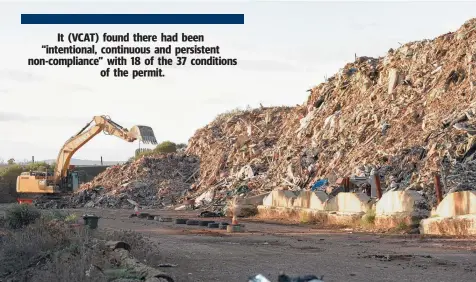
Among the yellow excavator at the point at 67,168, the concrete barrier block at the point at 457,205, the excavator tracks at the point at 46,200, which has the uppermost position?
the yellow excavator at the point at 67,168

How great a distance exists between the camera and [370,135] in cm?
3388

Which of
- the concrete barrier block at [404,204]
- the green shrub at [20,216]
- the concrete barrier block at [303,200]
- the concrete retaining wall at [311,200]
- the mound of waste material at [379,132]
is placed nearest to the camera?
the concrete barrier block at [404,204]

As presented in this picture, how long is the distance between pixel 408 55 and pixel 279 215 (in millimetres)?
12267

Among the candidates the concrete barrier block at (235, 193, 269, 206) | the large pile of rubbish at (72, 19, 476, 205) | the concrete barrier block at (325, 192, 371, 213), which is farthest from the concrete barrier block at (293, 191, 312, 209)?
the concrete barrier block at (235, 193, 269, 206)

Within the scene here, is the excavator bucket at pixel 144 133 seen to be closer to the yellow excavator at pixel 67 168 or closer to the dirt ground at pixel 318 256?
the yellow excavator at pixel 67 168

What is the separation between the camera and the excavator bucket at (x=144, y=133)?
47594mm

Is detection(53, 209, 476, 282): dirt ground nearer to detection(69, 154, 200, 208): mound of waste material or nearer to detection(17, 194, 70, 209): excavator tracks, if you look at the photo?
detection(69, 154, 200, 208): mound of waste material

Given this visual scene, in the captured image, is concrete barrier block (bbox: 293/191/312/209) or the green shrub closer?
the green shrub

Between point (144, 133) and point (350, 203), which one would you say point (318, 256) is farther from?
point (144, 133)

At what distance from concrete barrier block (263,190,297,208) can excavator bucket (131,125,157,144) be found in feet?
55.8

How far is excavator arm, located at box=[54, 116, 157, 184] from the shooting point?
4794 cm

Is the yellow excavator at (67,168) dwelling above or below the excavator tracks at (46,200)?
above

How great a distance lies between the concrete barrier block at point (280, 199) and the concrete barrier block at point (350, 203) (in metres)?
4.01

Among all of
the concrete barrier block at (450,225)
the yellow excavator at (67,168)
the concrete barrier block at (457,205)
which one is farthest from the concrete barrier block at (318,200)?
the yellow excavator at (67,168)
